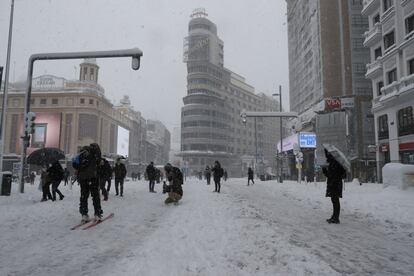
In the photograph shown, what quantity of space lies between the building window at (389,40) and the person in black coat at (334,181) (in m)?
20.9

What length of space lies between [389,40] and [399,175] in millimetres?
14907

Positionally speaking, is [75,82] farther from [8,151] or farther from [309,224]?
[309,224]

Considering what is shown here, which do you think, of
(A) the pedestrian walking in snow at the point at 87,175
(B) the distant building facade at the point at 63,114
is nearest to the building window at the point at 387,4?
(A) the pedestrian walking in snow at the point at 87,175

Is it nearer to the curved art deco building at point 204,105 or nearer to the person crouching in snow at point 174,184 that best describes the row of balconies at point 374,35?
the person crouching in snow at point 174,184

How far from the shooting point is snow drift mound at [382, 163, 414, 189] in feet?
46.7

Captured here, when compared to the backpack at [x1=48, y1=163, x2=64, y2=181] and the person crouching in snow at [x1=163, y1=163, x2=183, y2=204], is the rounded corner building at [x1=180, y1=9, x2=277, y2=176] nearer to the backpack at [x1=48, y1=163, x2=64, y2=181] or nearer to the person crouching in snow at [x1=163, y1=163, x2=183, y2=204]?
the backpack at [x1=48, y1=163, x2=64, y2=181]

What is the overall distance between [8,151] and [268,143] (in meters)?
91.7

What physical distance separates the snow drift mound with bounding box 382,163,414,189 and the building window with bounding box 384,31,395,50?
13.5 meters

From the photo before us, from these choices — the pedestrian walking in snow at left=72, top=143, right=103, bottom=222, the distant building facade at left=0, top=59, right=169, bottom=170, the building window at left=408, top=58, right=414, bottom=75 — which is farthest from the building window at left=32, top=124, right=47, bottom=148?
the pedestrian walking in snow at left=72, top=143, right=103, bottom=222

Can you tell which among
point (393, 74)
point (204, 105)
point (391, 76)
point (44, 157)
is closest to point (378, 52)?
point (391, 76)

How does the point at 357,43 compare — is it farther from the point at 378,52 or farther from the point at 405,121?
the point at 405,121

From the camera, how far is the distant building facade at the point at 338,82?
40938 mm

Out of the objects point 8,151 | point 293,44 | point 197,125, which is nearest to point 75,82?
point 8,151

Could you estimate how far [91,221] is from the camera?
25.4 ft
